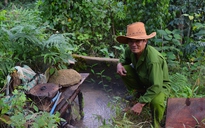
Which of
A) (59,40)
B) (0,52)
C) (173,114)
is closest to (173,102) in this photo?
(173,114)

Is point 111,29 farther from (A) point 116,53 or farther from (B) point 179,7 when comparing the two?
(B) point 179,7

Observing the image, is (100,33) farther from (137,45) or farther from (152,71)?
(152,71)

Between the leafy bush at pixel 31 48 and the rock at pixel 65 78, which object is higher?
the leafy bush at pixel 31 48

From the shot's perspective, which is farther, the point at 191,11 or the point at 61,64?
the point at 191,11

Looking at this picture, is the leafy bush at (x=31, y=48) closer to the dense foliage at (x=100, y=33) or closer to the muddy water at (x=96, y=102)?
the dense foliage at (x=100, y=33)

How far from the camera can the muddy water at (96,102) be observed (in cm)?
416

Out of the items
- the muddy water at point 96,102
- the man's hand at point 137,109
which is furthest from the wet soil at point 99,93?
the man's hand at point 137,109

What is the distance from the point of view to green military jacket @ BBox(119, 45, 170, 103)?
130 inches

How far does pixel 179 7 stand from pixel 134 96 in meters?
2.55

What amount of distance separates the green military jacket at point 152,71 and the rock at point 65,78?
3.07ft

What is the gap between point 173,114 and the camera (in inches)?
129

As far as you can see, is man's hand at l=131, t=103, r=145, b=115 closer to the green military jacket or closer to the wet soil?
the green military jacket

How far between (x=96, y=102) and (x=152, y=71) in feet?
5.63

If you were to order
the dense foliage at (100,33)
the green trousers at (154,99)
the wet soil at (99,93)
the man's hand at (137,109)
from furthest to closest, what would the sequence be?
1. the wet soil at (99,93)
2. the dense foliage at (100,33)
3. the green trousers at (154,99)
4. the man's hand at (137,109)
